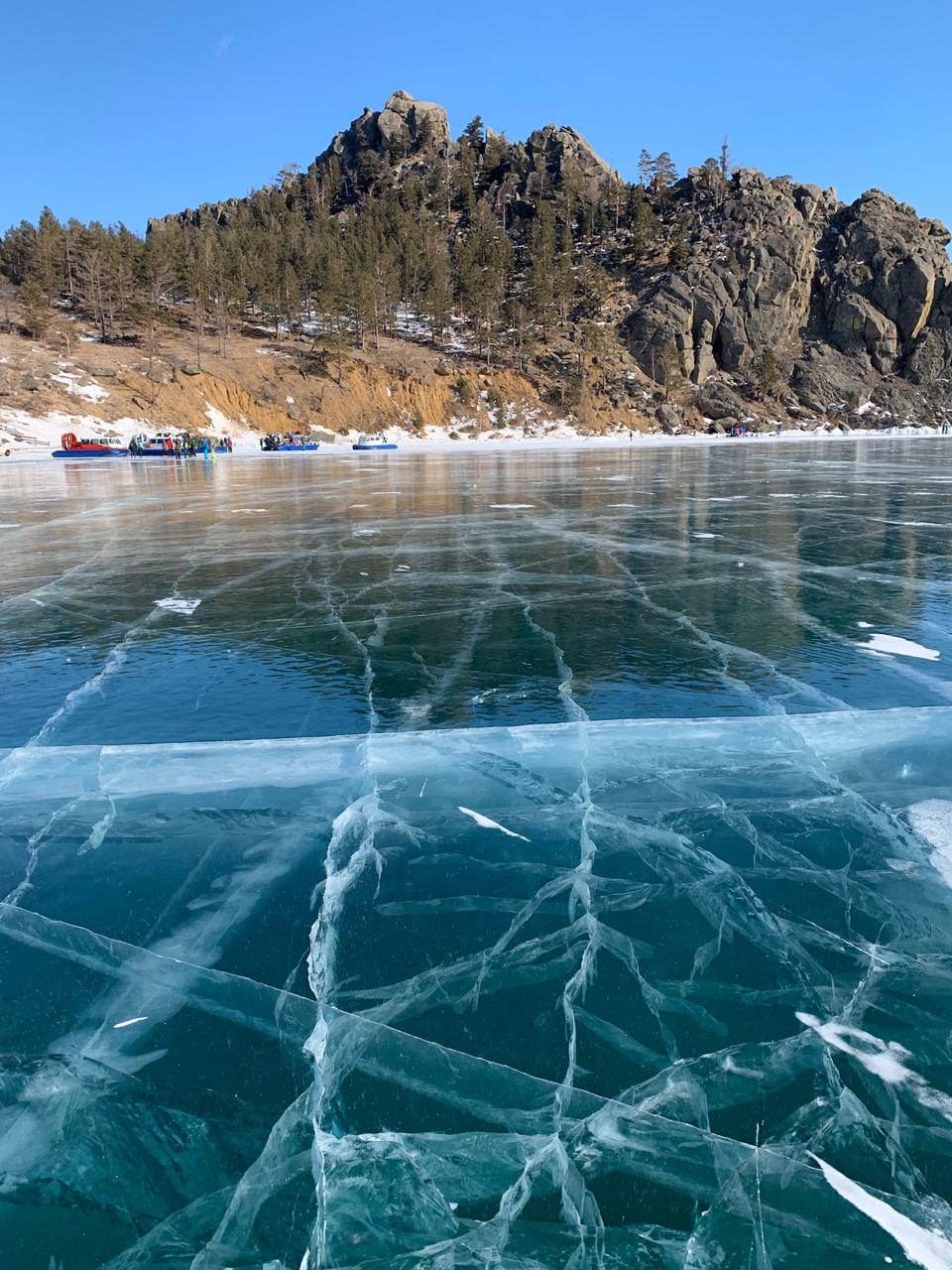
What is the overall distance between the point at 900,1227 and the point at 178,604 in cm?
836

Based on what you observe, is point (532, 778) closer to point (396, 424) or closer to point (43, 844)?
point (43, 844)

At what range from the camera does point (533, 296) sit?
83.4m

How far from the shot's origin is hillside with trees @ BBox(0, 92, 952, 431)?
223ft

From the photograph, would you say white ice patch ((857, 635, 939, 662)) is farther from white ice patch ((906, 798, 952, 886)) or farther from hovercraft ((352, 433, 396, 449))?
hovercraft ((352, 433, 396, 449))

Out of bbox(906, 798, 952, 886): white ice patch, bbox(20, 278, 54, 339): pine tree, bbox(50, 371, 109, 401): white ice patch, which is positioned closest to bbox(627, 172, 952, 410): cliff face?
bbox(50, 371, 109, 401): white ice patch

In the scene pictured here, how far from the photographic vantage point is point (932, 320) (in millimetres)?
106375

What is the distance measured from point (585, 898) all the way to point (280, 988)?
1235 millimetres

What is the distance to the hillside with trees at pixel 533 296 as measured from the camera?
67.9m

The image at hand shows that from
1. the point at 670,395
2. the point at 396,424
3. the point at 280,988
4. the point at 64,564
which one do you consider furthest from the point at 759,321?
the point at 280,988

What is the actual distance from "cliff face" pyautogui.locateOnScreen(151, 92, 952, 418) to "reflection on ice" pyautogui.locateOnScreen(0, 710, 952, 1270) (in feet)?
285

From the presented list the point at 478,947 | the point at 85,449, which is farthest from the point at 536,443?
the point at 478,947

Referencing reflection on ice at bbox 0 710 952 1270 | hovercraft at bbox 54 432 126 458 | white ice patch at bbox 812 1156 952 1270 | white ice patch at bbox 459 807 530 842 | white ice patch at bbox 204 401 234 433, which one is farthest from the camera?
white ice patch at bbox 204 401 234 433

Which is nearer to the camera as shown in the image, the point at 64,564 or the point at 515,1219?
the point at 515,1219

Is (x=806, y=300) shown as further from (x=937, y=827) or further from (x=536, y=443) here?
(x=937, y=827)
